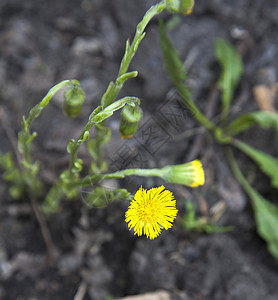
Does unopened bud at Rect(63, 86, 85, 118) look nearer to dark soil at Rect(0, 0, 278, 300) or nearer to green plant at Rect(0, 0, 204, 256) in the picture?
green plant at Rect(0, 0, 204, 256)

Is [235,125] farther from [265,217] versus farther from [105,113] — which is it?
[105,113]

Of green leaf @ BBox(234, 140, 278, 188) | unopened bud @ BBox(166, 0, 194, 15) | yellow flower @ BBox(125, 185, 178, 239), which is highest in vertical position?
unopened bud @ BBox(166, 0, 194, 15)

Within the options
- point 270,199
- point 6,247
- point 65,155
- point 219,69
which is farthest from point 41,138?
point 270,199

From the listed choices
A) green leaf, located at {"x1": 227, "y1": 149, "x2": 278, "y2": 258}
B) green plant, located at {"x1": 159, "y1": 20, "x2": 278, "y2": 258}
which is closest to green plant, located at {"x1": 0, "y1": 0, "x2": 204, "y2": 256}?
green plant, located at {"x1": 159, "y1": 20, "x2": 278, "y2": 258}

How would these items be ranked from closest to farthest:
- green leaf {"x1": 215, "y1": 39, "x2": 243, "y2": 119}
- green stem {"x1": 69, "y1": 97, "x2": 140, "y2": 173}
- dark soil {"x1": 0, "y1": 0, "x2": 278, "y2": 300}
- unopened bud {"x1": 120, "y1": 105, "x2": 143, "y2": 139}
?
green stem {"x1": 69, "y1": 97, "x2": 140, "y2": 173} < unopened bud {"x1": 120, "y1": 105, "x2": 143, "y2": 139} < dark soil {"x1": 0, "y1": 0, "x2": 278, "y2": 300} < green leaf {"x1": 215, "y1": 39, "x2": 243, "y2": 119}

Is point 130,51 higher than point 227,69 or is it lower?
higher

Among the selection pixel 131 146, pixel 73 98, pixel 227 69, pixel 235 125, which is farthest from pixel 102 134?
pixel 227 69

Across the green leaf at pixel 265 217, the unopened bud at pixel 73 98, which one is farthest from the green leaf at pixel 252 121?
the unopened bud at pixel 73 98
